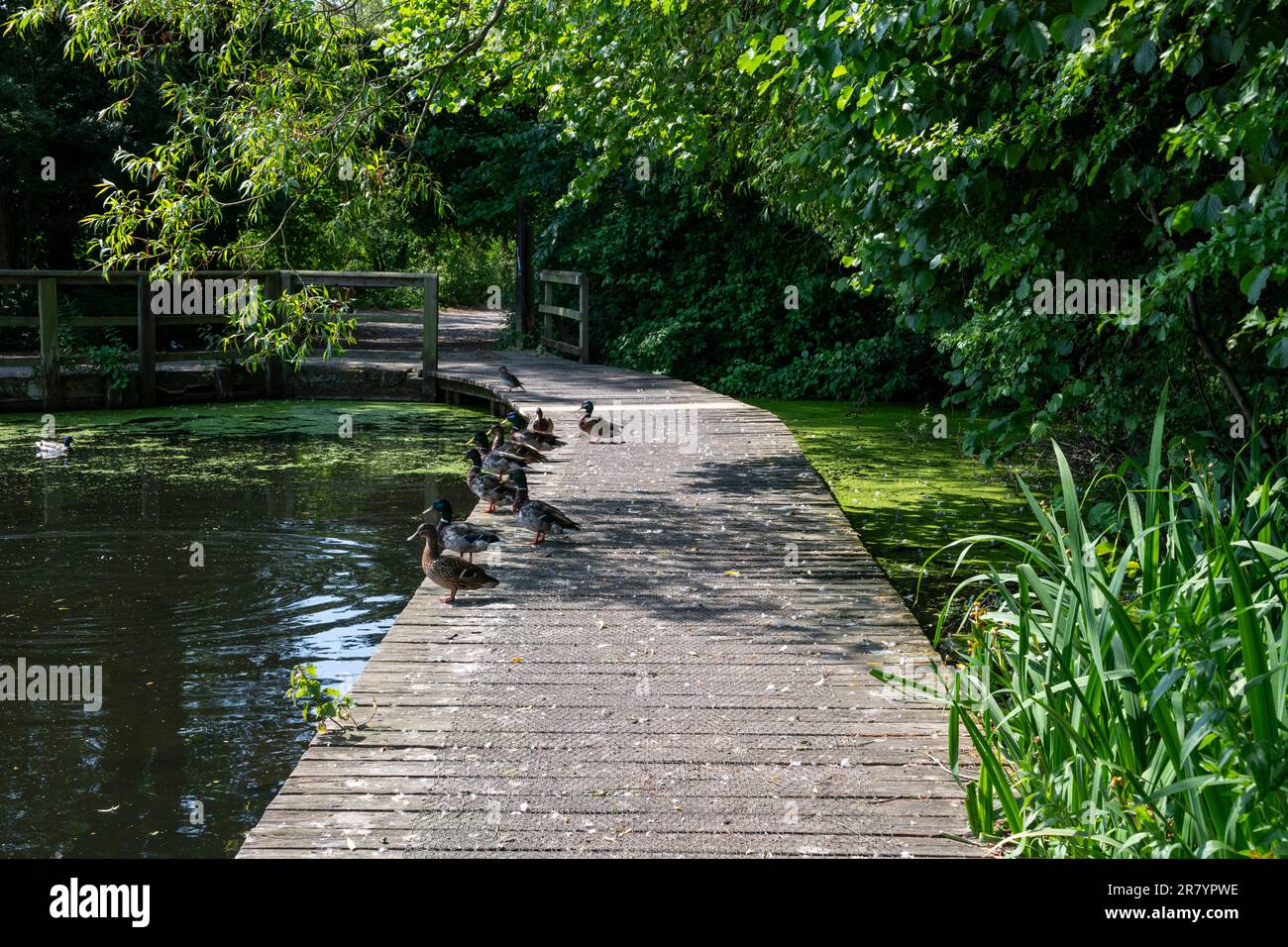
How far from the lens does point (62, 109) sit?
20.5 m

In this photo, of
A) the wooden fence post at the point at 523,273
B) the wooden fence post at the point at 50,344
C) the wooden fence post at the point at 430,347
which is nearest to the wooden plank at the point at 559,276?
the wooden fence post at the point at 523,273

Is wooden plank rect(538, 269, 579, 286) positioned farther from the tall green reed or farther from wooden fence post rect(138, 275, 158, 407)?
the tall green reed

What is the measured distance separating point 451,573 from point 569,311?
14948 mm

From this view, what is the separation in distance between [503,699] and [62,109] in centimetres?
1854

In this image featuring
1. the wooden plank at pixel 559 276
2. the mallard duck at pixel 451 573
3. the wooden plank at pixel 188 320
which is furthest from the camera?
the wooden plank at pixel 559 276

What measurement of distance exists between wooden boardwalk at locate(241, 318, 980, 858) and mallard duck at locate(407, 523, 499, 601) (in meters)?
0.12

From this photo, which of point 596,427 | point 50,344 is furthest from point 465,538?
point 50,344

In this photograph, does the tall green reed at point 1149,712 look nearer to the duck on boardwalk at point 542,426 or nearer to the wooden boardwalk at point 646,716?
the wooden boardwalk at point 646,716

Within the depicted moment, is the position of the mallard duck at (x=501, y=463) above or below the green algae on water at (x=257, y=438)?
above

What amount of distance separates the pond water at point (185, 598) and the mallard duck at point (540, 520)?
1.09 m

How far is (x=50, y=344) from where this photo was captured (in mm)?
17266

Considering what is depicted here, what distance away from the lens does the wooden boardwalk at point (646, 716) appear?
4.20 meters

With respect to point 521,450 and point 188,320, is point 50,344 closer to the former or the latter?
point 188,320

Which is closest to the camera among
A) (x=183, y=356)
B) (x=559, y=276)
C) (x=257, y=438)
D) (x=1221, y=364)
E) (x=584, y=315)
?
(x=1221, y=364)
